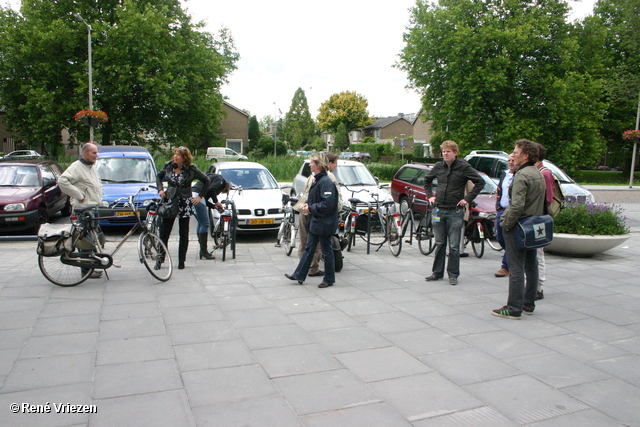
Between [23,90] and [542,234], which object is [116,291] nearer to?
[542,234]

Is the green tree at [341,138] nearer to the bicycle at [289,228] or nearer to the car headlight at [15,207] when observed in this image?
the car headlight at [15,207]

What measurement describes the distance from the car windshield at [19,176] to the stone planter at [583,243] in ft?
35.1

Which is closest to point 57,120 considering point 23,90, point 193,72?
point 23,90

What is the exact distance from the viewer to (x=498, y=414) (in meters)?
3.13

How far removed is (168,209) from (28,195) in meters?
5.27

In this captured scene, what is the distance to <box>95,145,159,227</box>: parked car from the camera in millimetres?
10211

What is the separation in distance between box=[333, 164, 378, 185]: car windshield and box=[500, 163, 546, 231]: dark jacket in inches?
288

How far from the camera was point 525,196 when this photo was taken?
491 cm

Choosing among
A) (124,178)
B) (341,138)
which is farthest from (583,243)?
(341,138)

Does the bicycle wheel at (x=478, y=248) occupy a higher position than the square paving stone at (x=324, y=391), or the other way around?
the bicycle wheel at (x=478, y=248)

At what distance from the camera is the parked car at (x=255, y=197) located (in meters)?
9.89

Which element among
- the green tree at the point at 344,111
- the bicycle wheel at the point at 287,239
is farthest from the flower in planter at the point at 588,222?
the green tree at the point at 344,111

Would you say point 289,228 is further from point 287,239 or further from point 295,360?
point 295,360

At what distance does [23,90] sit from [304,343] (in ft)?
88.4
